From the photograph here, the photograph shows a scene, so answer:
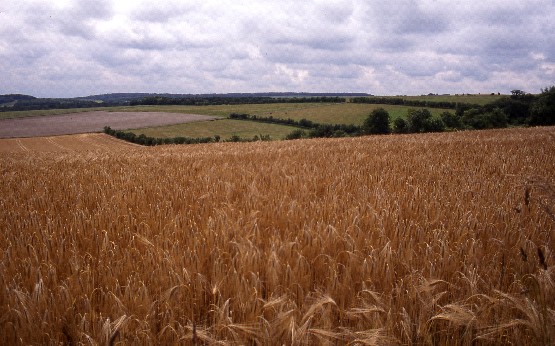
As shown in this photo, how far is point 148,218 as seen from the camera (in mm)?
3332

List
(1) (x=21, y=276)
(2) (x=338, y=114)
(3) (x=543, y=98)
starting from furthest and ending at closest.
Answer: (2) (x=338, y=114)
(3) (x=543, y=98)
(1) (x=21, y=276)

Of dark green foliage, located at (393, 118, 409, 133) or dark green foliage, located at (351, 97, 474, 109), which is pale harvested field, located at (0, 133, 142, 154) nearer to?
dark green foliage, located at (393, 118, 409, 133)

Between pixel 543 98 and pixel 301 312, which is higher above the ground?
pixel 543 98

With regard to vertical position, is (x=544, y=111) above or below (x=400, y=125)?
above

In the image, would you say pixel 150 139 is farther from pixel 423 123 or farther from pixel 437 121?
pixel 437 121

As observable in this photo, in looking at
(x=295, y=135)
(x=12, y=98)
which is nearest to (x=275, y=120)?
(x=295, y=135)

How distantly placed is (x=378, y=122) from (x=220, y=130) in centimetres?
3227

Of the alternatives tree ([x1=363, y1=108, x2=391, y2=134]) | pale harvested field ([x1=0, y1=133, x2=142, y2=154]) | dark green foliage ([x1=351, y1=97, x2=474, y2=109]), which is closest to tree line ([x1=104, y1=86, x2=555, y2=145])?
tree ([x1=363, y1=108, x2=391, y2=134])

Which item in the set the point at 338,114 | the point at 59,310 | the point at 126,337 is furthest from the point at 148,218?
the point at 338,114

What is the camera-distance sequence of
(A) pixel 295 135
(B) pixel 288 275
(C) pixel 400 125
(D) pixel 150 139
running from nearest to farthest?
(B) pixel 288 275
(D) pixel 150 139
(C) pixel 400 125
(A) pixel 295 135

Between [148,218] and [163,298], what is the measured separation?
1720 mm

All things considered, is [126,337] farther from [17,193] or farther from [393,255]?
[17,193]

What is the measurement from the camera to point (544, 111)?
5491 cm

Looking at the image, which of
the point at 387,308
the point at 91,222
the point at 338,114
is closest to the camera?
the point at 387,308
